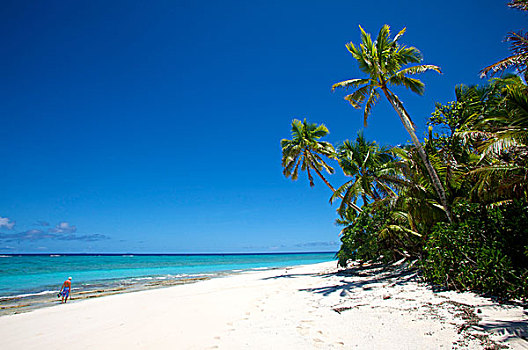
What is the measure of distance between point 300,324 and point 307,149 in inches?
580

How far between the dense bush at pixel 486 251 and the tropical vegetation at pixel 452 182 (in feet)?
0.07

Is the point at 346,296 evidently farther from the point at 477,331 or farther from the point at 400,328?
the point at 477,331

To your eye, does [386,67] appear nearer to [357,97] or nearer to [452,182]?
[357,97]

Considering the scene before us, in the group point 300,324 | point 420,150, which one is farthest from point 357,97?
point 300,324

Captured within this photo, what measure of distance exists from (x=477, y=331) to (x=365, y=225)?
360 inches

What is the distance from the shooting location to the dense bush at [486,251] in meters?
5.60

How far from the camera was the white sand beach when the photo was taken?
444 centimetres

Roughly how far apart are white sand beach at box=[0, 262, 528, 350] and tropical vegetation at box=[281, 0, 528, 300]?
866 mm

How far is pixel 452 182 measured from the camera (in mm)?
8750

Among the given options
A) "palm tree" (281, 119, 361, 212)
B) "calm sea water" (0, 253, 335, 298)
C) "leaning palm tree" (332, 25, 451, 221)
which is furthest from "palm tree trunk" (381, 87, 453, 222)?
"calm sea water" (0, 253, 335, 298)

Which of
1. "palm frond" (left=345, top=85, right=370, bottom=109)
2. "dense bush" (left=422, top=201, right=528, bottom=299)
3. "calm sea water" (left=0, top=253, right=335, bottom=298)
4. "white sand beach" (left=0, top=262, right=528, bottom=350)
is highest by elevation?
"palm frond" (left=345, top=85, right=370, bottom=109)

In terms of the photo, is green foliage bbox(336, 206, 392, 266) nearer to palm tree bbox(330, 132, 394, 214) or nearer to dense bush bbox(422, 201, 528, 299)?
palm tree bbox(330, 132, 394, 214)

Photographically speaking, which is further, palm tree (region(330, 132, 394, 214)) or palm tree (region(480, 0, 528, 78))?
palm tree (region(330, 132, 394, 214))

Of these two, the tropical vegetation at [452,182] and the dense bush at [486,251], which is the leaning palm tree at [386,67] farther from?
the dense bush at [486,251]
